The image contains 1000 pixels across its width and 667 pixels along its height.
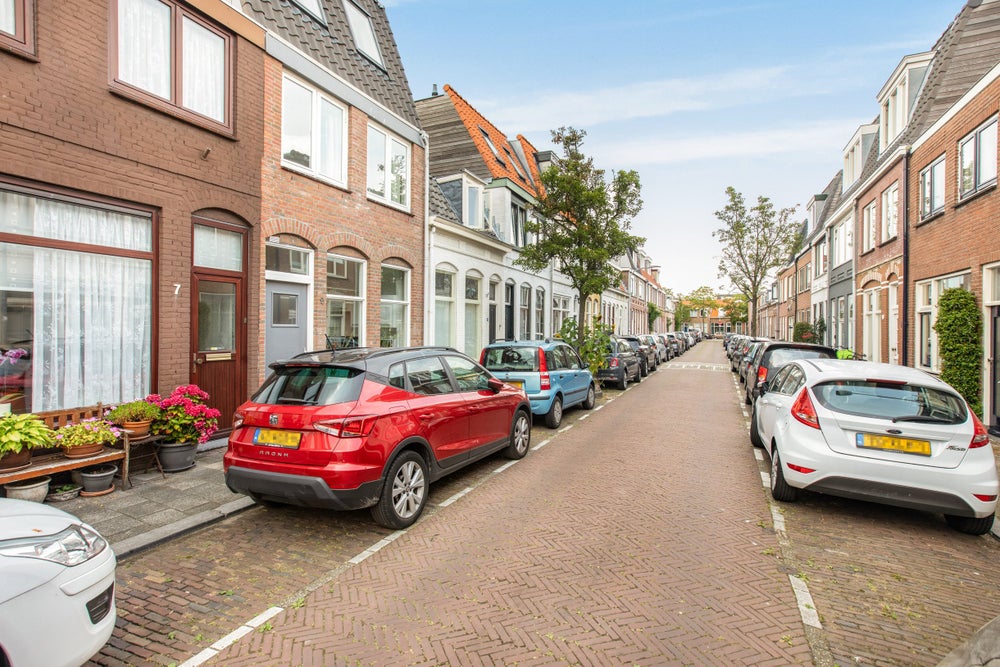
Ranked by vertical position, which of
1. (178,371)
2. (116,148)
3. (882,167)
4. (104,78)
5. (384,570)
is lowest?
(384,570)

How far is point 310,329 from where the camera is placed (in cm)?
927

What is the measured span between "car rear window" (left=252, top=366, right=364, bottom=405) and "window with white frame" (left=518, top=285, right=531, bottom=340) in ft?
47.4

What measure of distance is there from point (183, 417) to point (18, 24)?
15.0 feet

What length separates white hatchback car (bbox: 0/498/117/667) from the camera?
229cm

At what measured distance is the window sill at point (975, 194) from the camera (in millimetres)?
9602

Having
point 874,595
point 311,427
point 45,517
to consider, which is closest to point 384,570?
point 311,427

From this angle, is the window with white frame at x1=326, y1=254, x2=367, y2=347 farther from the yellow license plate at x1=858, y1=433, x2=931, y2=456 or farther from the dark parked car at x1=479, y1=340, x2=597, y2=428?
the yellow license plate at x1=858, y1=433, x2=931, y2=456

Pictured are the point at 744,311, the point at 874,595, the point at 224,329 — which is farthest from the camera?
the point at 744,311

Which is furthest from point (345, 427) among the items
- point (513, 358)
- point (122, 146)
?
point (513, 358)

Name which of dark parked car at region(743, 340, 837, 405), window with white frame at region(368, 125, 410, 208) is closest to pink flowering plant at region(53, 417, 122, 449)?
window with white frame at region(368, 125, 410, 208)

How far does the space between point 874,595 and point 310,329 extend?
27.8 ft

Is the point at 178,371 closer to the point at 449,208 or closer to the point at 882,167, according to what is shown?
the point at 449,208

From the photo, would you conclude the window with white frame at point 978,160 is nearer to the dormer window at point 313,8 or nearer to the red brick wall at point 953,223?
the red brick wall at point 953,223

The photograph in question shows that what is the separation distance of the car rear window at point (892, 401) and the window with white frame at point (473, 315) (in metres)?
11.2
